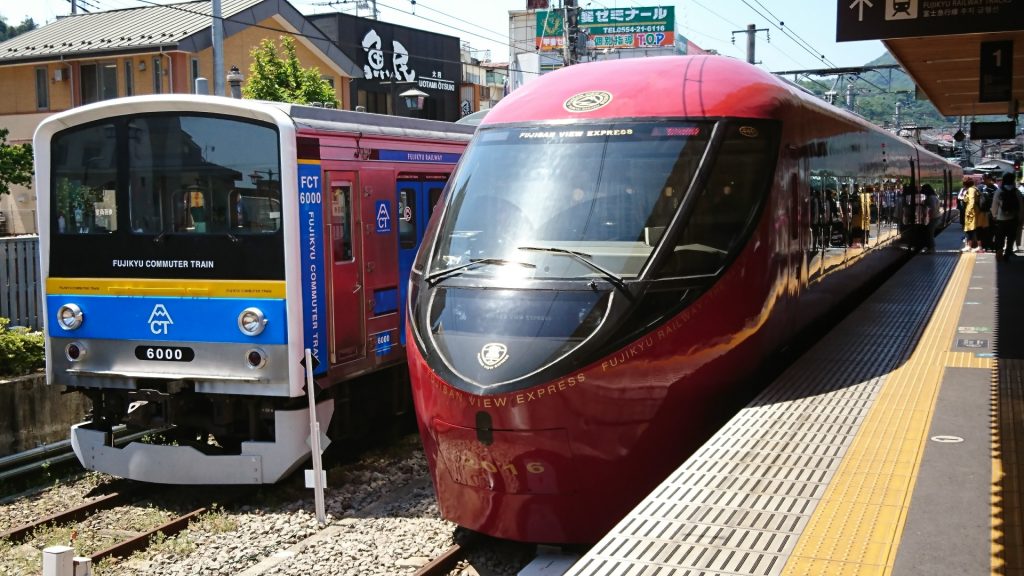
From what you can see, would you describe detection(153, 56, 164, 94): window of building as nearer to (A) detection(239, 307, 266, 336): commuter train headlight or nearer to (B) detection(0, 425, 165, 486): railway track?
(B) detection(0, 425, 165, 486): railway track

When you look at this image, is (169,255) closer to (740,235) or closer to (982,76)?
(740,235)

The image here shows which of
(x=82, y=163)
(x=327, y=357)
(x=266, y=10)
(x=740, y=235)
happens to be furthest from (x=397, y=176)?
(x=266, y=10)

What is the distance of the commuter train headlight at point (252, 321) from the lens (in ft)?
27.7

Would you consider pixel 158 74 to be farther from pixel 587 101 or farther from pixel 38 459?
pixel 587 101

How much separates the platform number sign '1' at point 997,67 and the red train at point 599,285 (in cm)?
494

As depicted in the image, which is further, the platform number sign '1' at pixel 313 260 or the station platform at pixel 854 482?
the platform number sign '1' at pixel 313 260

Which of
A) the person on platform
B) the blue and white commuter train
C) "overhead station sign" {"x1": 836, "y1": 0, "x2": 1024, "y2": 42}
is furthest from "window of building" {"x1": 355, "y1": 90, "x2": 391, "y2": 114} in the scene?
"overhead station sign" {"x1": 836, "y1": 0, "x2": 1024, "y2": 42}

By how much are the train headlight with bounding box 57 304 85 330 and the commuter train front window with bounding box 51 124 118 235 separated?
65cm

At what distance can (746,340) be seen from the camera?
23.2 ft

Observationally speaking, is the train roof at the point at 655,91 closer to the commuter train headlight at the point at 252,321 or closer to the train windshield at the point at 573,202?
the train windshield at the point at 573,202

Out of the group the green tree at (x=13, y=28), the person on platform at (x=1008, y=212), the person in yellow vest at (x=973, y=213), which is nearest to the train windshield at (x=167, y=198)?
the person on platform at (x=1008, y=212)

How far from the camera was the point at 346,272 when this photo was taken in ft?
30.4

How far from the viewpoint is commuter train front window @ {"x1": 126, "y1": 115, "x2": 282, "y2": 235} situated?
8.52 meters

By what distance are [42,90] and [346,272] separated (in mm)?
26118
